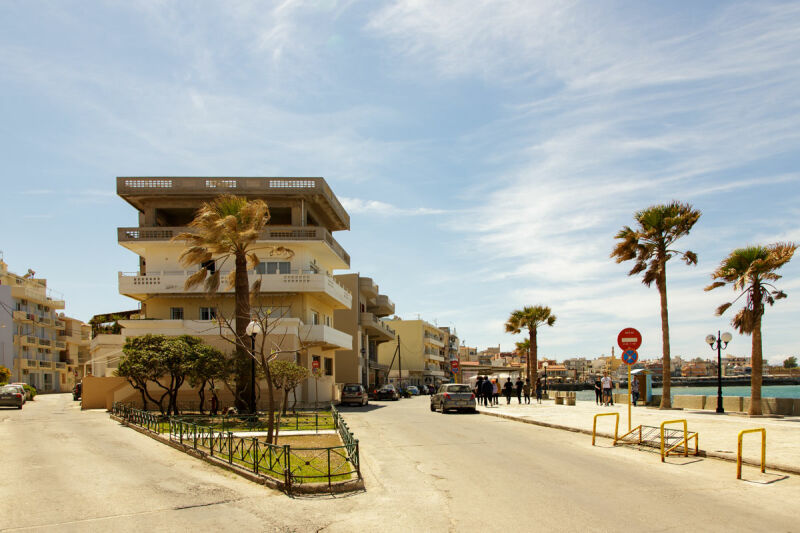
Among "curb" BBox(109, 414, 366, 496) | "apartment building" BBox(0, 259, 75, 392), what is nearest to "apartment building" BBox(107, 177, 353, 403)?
"curb" BBox(109, 414, 366, 496)

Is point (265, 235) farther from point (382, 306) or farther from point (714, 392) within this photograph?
point (714, 392)

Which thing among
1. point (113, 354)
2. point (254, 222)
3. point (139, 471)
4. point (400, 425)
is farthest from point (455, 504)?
point (113, 354)

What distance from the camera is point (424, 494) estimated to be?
11.0m

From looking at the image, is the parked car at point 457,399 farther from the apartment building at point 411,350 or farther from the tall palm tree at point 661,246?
the apartment building at point 411,350

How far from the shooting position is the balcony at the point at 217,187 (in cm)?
4625

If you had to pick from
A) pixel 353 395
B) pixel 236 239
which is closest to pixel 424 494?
pixel 236 239

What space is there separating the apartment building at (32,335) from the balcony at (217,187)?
4210cm

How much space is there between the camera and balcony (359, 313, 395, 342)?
66750 millimetres

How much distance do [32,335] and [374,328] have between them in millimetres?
44577

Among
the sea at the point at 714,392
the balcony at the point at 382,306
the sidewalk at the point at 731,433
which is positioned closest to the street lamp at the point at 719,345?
the sidewalk at the point at 731,433

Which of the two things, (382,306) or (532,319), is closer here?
(532,319)

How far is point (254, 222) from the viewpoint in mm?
28391

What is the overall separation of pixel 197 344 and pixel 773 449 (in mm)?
24407

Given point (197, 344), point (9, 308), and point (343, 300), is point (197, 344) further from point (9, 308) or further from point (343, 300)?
point (9, 308)
